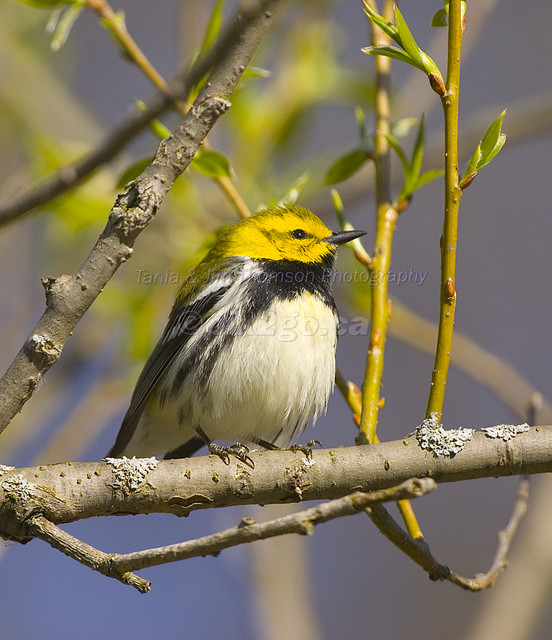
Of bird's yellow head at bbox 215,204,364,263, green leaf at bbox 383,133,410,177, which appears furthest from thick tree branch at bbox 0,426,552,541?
bird's yellow head at bbox 215,204,364,263

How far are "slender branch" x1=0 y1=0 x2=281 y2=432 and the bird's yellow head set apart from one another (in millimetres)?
1837

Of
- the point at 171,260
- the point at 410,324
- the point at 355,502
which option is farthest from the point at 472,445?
the point at 171,260

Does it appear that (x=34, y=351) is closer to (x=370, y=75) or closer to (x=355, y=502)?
(x=355, y=502)

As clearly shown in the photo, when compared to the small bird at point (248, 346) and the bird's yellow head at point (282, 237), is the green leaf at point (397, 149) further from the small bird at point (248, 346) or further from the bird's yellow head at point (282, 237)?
the bird's yellow head at point (282, 237)

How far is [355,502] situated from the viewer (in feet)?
5.47

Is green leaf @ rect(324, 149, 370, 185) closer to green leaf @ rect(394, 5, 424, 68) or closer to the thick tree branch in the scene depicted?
green leaf @ rect(394, 5, 424, 68)

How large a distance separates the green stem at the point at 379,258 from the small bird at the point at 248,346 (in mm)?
541

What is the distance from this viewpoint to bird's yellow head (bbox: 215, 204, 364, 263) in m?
3.98

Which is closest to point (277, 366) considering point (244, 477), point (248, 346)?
point (248, 346)

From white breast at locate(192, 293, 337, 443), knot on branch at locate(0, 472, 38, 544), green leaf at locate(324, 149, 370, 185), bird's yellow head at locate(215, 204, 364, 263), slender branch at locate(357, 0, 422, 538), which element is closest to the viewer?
knot on branch at locate(0, 472, 38, 544)

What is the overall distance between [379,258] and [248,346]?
0.92 metres

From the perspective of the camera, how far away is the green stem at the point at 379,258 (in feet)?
8.18

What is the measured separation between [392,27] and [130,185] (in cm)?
90

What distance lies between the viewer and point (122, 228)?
82.5 inches
